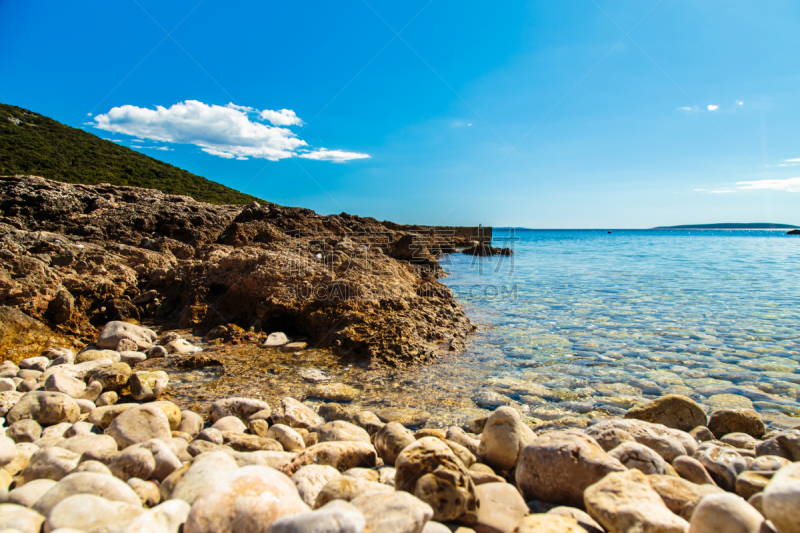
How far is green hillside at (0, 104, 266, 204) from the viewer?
2928 centimetres

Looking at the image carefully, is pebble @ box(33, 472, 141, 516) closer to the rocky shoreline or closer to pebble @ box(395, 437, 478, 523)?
the rocky shoreline

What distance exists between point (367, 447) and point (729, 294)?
35.1ft

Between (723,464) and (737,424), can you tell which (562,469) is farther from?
(737,424)

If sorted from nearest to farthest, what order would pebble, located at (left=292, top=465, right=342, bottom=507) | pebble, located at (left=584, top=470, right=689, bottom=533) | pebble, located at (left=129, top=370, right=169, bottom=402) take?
1. pebble, located at (left=584, top=470, right=689, bottom=533)
2. pebble, located at (left=292, top=465, right=342, bottom=507)
3. pebble, located at (left=129, top=370, right=169, bottom=402)

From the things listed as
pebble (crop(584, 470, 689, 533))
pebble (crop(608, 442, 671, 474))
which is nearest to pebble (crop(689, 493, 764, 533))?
pebble (crop(584, 470, 689, 533))

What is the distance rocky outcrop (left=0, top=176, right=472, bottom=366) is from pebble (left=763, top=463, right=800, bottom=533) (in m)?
3.47

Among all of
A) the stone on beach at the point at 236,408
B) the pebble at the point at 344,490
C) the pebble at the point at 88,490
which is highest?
the pebble at the point at 88,490

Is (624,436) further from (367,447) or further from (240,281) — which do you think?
(240,281)

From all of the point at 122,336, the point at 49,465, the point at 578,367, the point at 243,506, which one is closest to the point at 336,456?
the point at 243,506

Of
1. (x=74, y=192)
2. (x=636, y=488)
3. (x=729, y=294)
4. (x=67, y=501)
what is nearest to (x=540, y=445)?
(x=636, y=488)

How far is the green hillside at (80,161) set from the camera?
96.1ft

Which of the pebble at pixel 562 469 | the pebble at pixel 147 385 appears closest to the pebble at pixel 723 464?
the pebble at pixel 562 469

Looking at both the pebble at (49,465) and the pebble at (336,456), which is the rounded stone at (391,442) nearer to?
the pebble at (336,456)

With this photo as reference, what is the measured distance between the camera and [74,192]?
909cm
